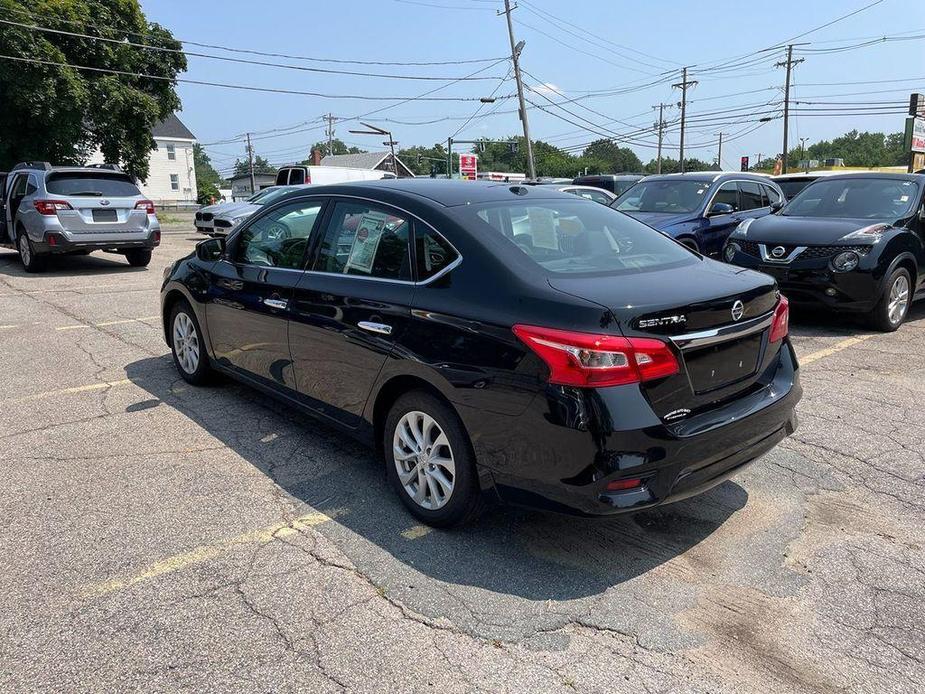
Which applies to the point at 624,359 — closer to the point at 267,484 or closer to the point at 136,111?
the point at 267,484

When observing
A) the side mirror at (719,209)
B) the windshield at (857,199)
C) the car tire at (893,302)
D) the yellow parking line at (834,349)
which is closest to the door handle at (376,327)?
the yellow parking line at (834,349)

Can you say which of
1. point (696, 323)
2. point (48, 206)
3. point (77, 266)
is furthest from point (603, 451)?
point (77, 266)

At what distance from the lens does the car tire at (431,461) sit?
315cm

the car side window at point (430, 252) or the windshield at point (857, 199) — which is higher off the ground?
the windshield at point (857, 199)

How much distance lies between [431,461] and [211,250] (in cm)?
291

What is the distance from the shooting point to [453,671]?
2453 mm

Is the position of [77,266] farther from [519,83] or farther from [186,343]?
[519,83]

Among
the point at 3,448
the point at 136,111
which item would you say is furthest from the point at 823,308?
the point at 136,111

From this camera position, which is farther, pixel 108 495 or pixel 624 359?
pixel 108 495

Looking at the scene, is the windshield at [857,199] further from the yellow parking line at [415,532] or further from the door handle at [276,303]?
the yellow parking line at [415,532]

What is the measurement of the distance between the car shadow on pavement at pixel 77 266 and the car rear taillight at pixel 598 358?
12.2m

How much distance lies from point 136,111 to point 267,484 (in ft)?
96.1

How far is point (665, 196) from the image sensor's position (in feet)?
33.4

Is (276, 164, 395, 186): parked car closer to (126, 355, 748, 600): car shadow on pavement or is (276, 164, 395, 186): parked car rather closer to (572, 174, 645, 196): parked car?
(572, 174, 645, 196): parked car
